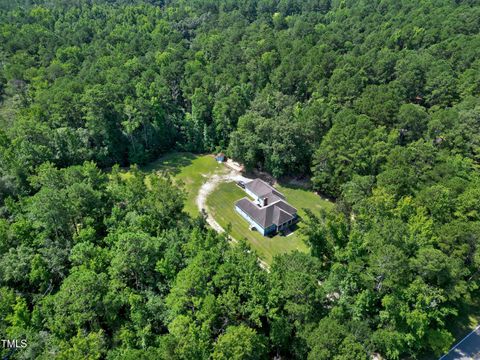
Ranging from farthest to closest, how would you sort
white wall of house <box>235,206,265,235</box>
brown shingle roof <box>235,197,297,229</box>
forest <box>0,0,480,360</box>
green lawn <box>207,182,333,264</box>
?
white wall of house <box>235,206,265,235</box> → brown shingle roof <box>235,197,297,229</box> → green lawn <box>207,182,333,264</box> → forest <box>0,0,480,360</box>

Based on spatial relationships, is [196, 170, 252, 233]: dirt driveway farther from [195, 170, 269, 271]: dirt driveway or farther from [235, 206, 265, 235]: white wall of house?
[235, 206, 265, 235]: white wall of house

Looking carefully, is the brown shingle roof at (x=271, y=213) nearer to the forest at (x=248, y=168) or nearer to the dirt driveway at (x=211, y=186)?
the forest at (x=248, y=168)

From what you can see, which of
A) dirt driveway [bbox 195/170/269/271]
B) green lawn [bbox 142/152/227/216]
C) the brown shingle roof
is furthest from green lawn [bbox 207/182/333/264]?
green lawn [bbox 142/152/227/216]

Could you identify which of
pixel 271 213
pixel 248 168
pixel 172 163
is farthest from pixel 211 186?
pixel 271 213

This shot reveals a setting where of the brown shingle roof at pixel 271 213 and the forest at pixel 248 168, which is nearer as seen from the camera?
the forest at pixel 248 168

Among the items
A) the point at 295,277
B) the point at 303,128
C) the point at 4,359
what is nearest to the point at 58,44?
the point at 303,128

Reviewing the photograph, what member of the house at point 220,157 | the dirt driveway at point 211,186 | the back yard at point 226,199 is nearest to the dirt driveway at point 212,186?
the dirt driveway at point 211,186
